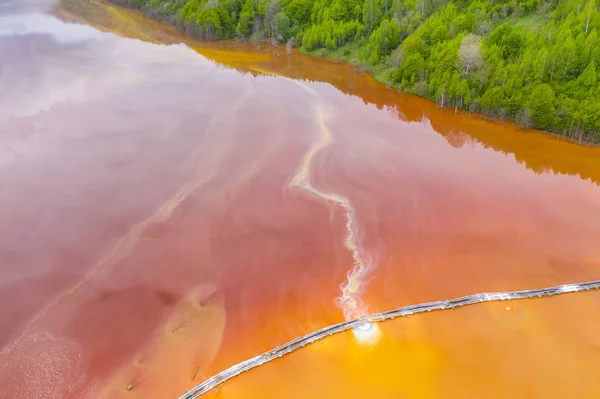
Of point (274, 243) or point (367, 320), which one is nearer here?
point (367, 320)

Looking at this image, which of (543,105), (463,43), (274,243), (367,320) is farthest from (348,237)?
(463,43)

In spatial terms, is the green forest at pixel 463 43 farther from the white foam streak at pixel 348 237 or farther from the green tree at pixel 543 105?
the white foam streak at pixel 348 237

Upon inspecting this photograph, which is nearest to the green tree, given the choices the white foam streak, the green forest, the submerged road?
the green forest

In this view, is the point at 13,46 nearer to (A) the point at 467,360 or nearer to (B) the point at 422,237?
(B) the point at 422,237

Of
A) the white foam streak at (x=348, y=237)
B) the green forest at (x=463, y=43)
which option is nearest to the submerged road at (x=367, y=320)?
the white foam streak at (x=348, y=237)

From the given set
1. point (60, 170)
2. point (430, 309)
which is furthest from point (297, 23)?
point (430, 309)

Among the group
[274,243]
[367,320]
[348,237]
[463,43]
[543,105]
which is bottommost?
[367,320]

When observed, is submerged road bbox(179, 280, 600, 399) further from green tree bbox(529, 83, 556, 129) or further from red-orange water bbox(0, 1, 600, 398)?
green tree bbox(529, 83, 556, 129)

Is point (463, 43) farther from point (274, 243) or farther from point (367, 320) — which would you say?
point (367, 320)
